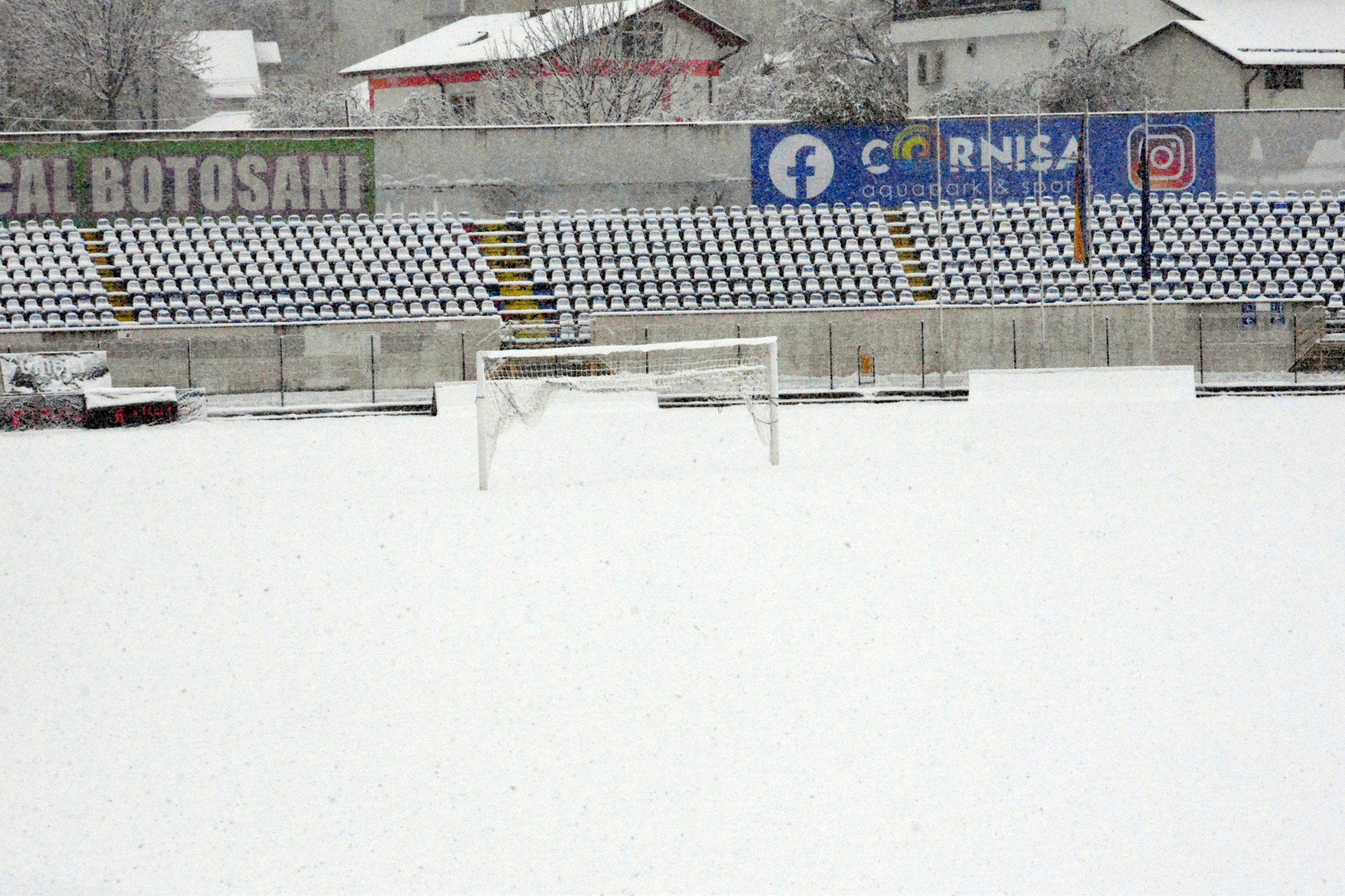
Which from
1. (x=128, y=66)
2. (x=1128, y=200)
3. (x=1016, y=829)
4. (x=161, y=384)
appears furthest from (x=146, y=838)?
(x=128, y=66)

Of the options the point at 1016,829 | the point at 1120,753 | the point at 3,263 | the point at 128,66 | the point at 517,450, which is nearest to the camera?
the point at 1016,829

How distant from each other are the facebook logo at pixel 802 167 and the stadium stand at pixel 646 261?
1051 mm

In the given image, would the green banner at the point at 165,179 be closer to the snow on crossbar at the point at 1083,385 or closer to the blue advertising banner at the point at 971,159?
the blue advertising banner at the point at 971,159

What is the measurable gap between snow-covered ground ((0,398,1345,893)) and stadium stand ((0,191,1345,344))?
2197 cm

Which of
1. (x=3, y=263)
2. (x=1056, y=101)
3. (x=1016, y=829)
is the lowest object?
(x=1016, y=829)

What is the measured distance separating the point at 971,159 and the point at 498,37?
35.6 metres

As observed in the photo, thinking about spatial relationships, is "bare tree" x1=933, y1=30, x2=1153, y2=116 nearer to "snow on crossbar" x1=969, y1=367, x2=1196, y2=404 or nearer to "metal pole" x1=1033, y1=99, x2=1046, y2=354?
"metal pole" x1=1033, y1=99, x2=1046, y2=354

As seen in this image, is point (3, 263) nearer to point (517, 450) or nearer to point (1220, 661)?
point (517, 450)

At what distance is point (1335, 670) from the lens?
309 inches

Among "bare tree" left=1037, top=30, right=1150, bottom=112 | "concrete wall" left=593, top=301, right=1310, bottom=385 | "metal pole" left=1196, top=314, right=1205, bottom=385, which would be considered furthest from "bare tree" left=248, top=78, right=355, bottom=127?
"metal pole" left=1196, top=314, right=1205, bottom=385

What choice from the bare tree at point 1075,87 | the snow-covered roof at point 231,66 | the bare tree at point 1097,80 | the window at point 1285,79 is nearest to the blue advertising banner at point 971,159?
the bare tree at point 1075,87

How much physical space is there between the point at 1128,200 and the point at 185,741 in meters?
39.0

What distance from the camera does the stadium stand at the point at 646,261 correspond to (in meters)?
37.6

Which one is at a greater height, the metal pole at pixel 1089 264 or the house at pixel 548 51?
the house at pixel 548 51
